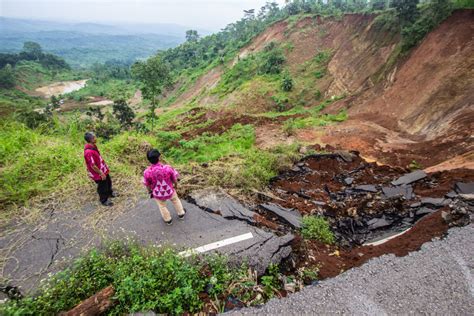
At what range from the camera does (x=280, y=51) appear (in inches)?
964

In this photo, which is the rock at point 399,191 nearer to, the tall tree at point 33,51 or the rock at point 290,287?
the rock at point 290,287

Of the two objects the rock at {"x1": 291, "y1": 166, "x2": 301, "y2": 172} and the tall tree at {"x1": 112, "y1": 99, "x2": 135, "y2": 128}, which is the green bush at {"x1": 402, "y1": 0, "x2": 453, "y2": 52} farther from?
the tall tree at {"x1": 112, "y1": 99, "x2": 135, "y2": 128}

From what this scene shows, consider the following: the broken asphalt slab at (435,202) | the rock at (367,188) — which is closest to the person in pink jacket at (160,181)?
the rock at (367,188)

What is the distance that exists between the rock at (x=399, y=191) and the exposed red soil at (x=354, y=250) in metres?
1.19

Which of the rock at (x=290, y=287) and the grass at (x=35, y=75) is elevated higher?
the rock at (x=290, y=287)

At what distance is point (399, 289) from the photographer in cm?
297

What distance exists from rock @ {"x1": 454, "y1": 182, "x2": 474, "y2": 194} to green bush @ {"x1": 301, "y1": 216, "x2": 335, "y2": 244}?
2.66 m

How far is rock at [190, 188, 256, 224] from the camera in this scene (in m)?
4.36

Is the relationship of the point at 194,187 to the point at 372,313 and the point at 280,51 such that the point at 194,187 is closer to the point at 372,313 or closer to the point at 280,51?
the point at 372,313

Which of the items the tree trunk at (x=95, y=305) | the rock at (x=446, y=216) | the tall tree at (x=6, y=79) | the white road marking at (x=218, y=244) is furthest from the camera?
the tall tree at (x=6, y=79)

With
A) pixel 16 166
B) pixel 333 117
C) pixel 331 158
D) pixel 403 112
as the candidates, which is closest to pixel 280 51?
pixel 333 117

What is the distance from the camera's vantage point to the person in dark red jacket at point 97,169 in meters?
4.21

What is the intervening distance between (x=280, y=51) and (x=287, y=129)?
15.6 m

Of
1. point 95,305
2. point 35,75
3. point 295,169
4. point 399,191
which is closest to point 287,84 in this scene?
point 295,169
